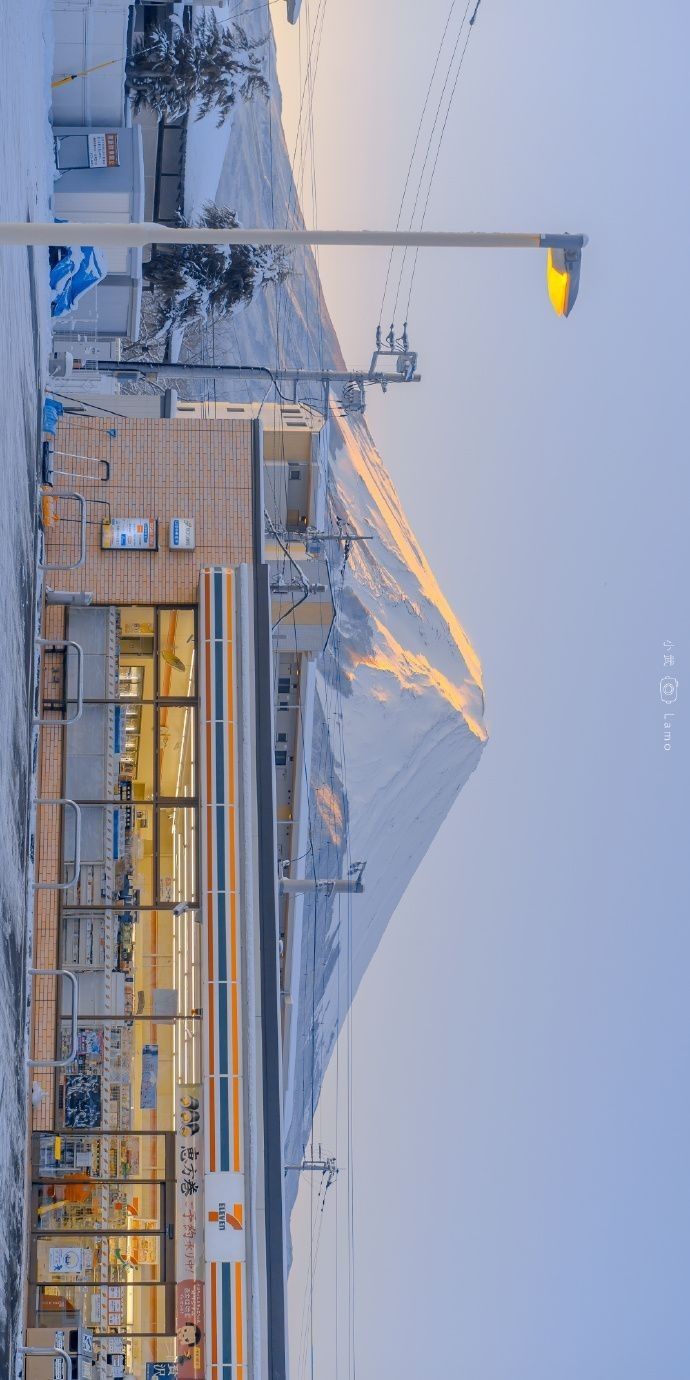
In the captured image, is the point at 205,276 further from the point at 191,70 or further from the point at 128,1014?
the point at 128,1014

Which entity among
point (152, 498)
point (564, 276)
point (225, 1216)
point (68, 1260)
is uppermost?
point (152, 498)

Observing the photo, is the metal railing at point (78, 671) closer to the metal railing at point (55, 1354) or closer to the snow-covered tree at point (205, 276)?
the metal railing at point (55, 1354)

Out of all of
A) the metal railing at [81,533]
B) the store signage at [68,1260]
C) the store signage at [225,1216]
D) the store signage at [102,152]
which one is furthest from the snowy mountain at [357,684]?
the store signage at [68,1260]

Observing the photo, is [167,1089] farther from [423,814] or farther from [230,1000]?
[423,814]

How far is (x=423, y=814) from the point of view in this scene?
4897cm

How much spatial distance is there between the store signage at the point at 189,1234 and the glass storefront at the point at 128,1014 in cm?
2

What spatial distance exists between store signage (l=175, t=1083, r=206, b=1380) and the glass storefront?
0.08 feet

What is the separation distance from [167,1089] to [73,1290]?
2.72 metres

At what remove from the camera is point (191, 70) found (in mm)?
34312

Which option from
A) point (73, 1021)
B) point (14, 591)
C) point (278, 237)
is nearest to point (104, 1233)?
point (73, 1021)

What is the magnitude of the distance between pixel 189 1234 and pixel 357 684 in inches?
994

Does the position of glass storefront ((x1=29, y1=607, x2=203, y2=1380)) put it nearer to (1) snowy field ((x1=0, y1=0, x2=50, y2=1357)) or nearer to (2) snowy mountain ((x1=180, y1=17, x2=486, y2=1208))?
(1) snowy field ((x1=0, y1=0, x2=50, y2=1357))

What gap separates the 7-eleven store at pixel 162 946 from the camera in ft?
59.1

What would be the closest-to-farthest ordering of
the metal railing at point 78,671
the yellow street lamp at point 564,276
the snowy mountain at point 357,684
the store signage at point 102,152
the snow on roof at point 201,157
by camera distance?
the yellow street lamp at point 564,276 < the metal railing at point 78,671 < the store signage at point 102,152 < the snow on roof at point 201,157 < the snowy mountain at point 357,684
